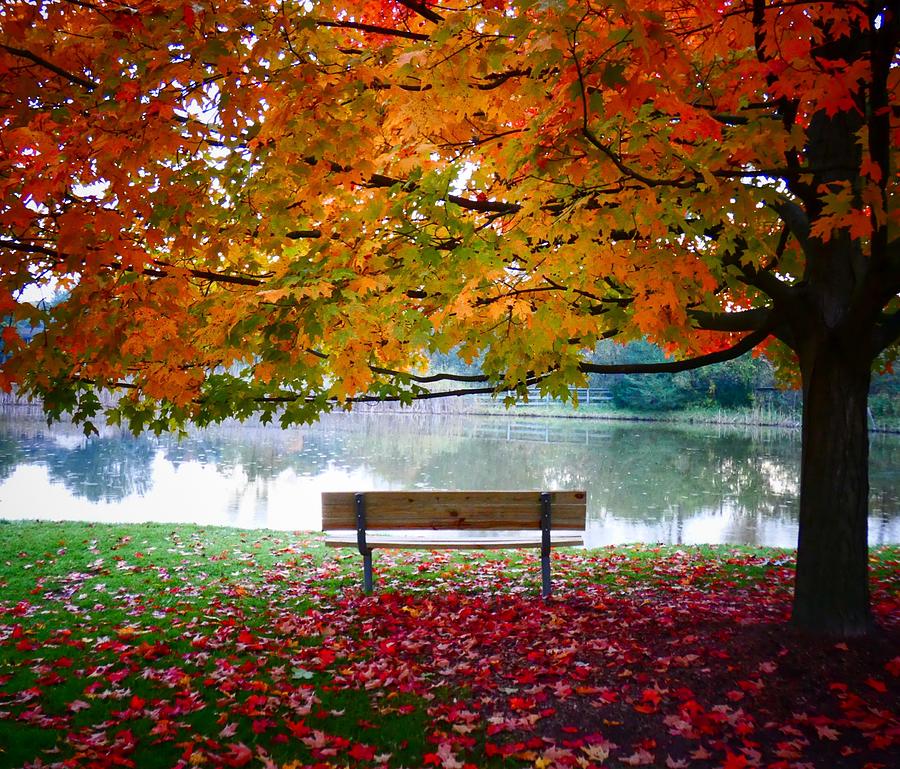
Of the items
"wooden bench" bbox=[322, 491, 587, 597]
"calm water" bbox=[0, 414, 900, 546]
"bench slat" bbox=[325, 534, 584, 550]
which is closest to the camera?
"bench slat" bbox=[325, 534, 584, 550]

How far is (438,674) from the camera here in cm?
489

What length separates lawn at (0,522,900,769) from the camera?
3.81m

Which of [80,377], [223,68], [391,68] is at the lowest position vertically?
[80,377]

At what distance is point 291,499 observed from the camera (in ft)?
55.1

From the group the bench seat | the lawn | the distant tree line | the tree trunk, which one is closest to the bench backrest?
the bench seat

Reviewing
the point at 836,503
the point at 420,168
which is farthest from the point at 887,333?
the point at 420,168

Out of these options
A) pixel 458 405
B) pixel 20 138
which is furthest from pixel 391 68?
pixel 458 405

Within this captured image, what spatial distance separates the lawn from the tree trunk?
0.25 m

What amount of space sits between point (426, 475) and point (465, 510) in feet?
44.2

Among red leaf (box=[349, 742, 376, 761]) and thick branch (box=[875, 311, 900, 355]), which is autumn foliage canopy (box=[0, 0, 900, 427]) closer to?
thick branch (box=[875, 311, 900, 355])

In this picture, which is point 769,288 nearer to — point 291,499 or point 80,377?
point 80,377

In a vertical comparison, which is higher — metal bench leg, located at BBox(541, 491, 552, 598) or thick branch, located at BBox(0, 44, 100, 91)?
thick branch, located at BBox(0, 44, 100, 91)

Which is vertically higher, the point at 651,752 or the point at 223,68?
the point at 223,68

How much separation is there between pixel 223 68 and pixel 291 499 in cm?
1424
